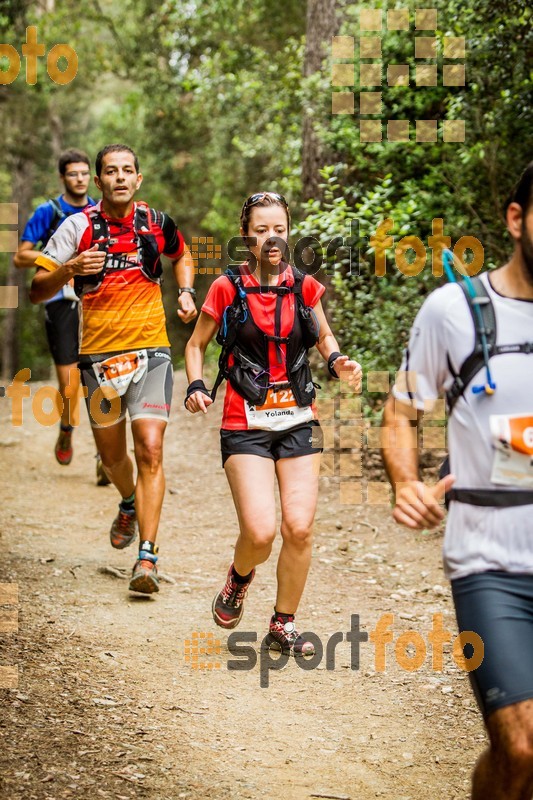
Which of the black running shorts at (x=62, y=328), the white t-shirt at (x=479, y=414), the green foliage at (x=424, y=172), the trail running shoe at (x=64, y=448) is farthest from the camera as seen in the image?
the trail running shoe at (x=64, y=448)

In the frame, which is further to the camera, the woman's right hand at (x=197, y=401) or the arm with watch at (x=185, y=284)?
the arm with watch at (x=185, y=284)

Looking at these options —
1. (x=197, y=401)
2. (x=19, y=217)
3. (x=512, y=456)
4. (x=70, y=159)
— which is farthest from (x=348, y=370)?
(x=19, y=217)

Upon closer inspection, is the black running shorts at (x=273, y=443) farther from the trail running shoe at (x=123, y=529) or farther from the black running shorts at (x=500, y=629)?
the black running shorts at (x=500, y=629)

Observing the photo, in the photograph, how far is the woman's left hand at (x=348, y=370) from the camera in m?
4.90

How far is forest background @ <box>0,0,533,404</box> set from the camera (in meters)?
8.57

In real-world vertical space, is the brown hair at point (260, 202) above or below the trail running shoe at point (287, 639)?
above

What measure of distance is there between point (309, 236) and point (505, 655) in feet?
Result: 25.0

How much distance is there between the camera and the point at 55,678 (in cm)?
484

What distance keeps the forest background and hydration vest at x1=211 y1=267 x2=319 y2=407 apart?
379 cm

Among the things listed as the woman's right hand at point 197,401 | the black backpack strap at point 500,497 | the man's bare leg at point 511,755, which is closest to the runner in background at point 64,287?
the woman's right hand at point 197,401

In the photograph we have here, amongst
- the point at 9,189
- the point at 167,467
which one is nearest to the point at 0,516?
the point at 167,467

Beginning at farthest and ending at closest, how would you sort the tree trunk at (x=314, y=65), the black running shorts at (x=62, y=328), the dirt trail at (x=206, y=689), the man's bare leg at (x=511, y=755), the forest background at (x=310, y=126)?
1. the tree trunk at (x=314, y=65)
2. the black running shorts at (x=62, y=328)
3. the forest background at (x=310, y=126)
4. the dirt trail at (x=206, y=689)
5. the man's bare leg at (x=511, y=755)

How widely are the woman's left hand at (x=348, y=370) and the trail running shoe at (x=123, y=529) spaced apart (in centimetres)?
257

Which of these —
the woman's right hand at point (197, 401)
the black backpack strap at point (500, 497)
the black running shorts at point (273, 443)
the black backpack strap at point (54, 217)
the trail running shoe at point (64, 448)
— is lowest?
the trail running shoe at point (64, 448)
